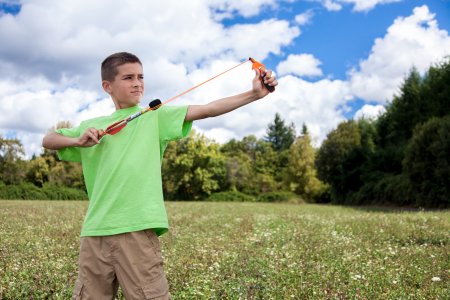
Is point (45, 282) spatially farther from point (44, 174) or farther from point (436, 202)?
point (44, 174)

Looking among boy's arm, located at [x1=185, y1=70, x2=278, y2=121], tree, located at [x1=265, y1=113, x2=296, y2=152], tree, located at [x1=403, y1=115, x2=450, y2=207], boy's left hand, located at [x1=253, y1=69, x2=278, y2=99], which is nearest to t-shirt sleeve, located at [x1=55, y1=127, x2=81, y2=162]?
boy's arm, located at [x1=185, y1=70, x2=278, y2=121]

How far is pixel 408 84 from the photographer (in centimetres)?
4688

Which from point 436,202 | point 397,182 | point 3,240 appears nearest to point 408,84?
point 397,182

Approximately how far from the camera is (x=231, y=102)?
3693 mm

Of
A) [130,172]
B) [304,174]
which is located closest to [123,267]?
[130,172]

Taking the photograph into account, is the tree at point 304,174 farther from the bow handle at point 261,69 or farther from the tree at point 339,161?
the bow handle at point 261,69

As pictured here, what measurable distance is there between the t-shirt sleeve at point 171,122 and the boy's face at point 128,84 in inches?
10.5

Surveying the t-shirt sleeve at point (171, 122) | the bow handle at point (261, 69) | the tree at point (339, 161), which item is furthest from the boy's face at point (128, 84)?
the tree at point (339, 161)

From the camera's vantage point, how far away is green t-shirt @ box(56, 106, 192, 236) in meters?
3.46

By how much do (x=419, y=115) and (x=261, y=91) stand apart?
4390 cm

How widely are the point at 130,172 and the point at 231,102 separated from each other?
0.98 meters

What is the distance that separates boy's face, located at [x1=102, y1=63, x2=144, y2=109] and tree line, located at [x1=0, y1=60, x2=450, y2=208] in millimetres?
28884

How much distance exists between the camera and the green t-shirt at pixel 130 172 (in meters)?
3.46

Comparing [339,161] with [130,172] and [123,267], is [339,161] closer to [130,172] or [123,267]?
[130,172]
